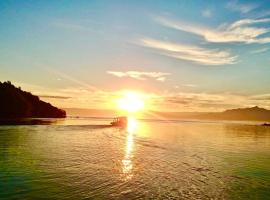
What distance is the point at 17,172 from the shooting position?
2703 cm

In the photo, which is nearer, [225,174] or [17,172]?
[17,172]

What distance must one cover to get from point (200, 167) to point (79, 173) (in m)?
15.8

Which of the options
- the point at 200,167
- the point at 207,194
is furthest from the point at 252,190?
the point at 200,167

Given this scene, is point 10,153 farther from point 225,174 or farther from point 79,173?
point 225,174

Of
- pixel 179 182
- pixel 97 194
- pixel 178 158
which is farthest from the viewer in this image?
pixel 178 158

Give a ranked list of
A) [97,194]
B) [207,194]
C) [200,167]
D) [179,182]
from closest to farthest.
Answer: [97,194] → [207,194] → [179,182] → [200,167]

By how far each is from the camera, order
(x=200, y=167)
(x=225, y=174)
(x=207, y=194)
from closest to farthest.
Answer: (x=207, y=194), (x=225, y=174), (x=200, y=167)

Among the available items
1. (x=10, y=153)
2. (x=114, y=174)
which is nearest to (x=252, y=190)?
(x=114, y=174)

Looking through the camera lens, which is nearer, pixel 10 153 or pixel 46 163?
pixel 46 163

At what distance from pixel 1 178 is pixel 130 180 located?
11961 mm

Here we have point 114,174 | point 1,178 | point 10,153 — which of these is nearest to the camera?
point 1,178

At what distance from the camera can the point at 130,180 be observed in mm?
26578

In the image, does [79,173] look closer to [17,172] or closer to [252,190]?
[17,172]

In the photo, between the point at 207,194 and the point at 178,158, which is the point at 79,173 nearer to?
the point at 207,194
